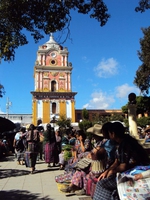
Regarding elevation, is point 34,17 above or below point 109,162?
above

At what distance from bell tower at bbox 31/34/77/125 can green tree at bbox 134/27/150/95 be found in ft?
61.0

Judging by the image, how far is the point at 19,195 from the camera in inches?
190

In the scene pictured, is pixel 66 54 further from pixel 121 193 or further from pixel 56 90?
pixel 121 193

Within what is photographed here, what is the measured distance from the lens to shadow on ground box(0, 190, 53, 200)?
4.59 m

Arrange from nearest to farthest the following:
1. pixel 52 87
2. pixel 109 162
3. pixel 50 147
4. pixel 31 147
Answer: pixel 109 162, pixel 31 147, pixel 50 147, pixel 52 87

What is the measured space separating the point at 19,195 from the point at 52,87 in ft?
115

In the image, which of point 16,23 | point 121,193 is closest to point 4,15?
point 16,23

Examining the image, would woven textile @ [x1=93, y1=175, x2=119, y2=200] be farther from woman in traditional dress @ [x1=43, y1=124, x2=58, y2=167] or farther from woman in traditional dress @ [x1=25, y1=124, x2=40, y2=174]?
woman in traditional dress @ [x1=43, y1=124, x2=58, y2=167]

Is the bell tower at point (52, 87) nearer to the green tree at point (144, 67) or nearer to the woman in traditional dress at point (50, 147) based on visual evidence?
the green tree at point (144, 67)

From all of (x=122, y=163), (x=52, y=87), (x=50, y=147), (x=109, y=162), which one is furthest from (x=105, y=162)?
(x=52, y=87)

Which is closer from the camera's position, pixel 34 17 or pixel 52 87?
pixel 34 17

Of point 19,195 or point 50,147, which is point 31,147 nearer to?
point 50,147

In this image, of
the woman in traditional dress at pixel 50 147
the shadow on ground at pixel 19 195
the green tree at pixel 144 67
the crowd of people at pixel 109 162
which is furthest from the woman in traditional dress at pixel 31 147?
the green tree at pixel 144 67

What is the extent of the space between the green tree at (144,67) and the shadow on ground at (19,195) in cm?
1619
